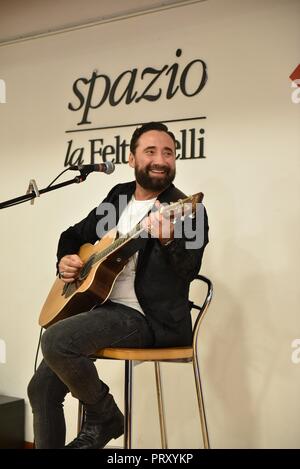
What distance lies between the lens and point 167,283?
2020 mm

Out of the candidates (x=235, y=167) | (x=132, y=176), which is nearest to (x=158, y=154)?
(x=235, y=167)

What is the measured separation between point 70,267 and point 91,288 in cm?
19

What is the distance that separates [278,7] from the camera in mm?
2488

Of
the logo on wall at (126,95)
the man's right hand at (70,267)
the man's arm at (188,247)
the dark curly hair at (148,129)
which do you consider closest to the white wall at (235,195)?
the logo on wall at (126,95)

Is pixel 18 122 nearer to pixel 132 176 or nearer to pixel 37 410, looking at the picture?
pixel 132 176

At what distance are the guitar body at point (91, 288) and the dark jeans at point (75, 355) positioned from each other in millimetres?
56

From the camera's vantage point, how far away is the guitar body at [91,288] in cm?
193

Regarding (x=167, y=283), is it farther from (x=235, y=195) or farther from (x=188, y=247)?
(x=235, y=195)

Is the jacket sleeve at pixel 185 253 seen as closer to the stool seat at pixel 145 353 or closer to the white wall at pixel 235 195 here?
the stool seat at pixel 145 353

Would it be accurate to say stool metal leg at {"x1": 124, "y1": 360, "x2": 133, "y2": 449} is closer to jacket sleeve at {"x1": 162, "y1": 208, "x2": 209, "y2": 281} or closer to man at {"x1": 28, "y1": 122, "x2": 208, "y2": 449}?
man at {"x1": 28, "y1": 122, "x2": 208, "y2": 449}

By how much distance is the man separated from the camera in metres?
1.82

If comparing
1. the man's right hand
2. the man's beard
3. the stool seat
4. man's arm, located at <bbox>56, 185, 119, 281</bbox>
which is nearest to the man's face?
the man's beard

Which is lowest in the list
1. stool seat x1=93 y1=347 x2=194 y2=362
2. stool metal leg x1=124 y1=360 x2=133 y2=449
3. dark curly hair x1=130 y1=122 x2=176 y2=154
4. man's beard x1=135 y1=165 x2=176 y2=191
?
stool metal leg x1=124 y1=360 x2=133 y2=449

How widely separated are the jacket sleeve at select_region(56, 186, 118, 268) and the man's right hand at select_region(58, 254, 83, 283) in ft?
0.62
